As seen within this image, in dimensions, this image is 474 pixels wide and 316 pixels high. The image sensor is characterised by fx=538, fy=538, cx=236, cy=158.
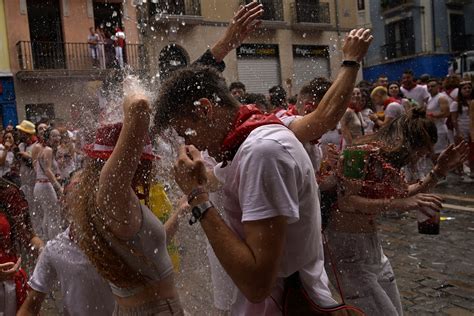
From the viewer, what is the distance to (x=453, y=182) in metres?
10.1

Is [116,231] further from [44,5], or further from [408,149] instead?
[44,5]

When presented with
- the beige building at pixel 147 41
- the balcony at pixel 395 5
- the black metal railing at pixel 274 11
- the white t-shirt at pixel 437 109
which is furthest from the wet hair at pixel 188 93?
the balcony at pixel 395 5

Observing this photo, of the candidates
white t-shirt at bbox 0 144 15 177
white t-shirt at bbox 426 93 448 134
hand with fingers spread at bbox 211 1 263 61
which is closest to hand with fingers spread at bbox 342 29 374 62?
hand with fingers spread at bbox 211 1 263 61

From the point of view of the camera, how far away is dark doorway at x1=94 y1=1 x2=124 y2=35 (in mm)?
21859

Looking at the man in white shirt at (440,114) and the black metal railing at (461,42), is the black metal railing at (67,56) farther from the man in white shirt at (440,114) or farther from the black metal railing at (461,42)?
the black metal railing at (461,42)

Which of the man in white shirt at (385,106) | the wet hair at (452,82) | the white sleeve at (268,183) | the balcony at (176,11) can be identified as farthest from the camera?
the balcony at (176,11)

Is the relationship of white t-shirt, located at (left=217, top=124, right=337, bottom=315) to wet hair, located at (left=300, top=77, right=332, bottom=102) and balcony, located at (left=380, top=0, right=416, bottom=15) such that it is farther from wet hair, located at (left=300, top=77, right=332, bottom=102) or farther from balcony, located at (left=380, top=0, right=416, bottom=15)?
balcony, located at (left=380, top=0, right=416, bottom=15)

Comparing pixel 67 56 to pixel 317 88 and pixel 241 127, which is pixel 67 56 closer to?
pixel 317 88

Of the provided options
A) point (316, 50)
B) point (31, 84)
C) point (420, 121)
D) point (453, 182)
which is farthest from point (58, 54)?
point (420, 121)

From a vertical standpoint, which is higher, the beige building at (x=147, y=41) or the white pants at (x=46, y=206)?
the beige building at (x=147, y=41)

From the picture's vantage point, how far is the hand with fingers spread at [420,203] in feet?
9.50

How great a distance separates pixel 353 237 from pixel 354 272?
211 mm

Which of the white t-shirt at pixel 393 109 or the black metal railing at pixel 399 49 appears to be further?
the black metal railing at pixel 399 49

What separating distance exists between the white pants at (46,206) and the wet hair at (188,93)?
242 inches
